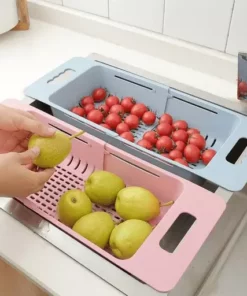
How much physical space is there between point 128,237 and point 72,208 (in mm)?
119

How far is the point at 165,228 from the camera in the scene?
627mm

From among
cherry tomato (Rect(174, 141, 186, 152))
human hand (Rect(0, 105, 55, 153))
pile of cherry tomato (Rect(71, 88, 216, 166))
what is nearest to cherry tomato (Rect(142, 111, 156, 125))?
pile of cherry tomato (Rect(71, 88, 216, 166))

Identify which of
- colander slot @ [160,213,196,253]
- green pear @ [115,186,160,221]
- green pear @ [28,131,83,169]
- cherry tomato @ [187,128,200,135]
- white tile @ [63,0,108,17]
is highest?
white tile @ [63,0,108,17]

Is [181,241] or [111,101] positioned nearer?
[181,241]

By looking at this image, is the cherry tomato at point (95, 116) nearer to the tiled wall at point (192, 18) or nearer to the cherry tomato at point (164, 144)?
the cherry tomato at point (164, 144)

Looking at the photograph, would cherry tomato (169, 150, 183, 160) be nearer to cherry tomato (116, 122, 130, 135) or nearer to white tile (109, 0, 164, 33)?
cherry tomato (116, 122, 130, 135)

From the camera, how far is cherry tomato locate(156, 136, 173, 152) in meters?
0.88

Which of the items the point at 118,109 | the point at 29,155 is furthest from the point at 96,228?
the point at 118,109

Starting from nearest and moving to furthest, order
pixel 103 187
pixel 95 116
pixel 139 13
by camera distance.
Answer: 1. pixel 103 187
2. pixel 95 116
3. pixel 139 13

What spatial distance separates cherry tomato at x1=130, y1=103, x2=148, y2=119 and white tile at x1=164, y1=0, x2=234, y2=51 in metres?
0.22

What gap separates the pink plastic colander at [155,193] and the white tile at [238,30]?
414 mm

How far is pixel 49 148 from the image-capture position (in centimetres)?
66

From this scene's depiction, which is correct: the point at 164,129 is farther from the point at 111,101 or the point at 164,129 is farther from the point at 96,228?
the point at 96,228

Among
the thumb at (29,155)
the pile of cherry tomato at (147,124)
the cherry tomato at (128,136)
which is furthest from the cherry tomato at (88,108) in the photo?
the thumb at (29,155)
